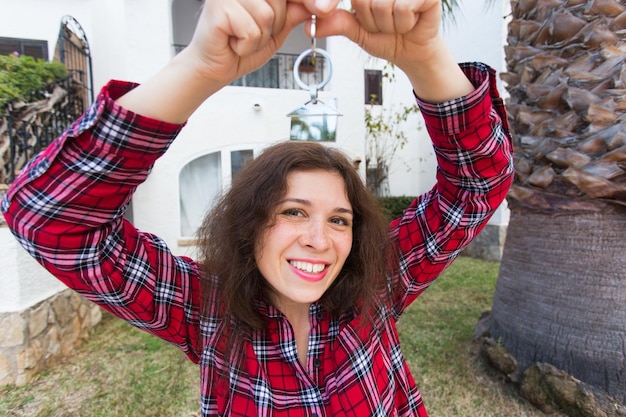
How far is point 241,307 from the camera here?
4.05 feet

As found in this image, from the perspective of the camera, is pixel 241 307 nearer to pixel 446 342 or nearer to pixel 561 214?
pixel 561 214

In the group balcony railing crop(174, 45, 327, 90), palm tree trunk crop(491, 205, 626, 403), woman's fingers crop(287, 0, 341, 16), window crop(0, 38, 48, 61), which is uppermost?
window crop(0, 38, 48, 61)

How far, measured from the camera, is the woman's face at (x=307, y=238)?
1.14 m

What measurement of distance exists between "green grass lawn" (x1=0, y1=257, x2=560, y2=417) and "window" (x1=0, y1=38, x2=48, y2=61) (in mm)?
6072

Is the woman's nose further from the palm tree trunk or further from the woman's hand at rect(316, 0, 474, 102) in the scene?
the palm tree trunk

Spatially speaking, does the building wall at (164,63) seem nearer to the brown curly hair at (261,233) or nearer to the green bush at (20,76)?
the green bush at (20,76)

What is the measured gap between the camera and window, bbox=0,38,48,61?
296 inches

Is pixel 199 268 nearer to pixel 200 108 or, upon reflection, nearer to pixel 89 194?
pixel 89 194

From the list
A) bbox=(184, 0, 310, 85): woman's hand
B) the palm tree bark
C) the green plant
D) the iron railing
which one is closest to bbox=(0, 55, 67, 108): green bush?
the iron railing

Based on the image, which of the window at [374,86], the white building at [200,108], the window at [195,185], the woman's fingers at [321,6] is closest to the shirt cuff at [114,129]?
the woman's fingers at [321,6]

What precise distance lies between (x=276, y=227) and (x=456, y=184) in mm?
581

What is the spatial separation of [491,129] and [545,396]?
2.38 meters

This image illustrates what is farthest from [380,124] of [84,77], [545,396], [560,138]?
[545,396]

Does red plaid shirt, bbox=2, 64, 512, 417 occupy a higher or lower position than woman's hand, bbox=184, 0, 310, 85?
lower
